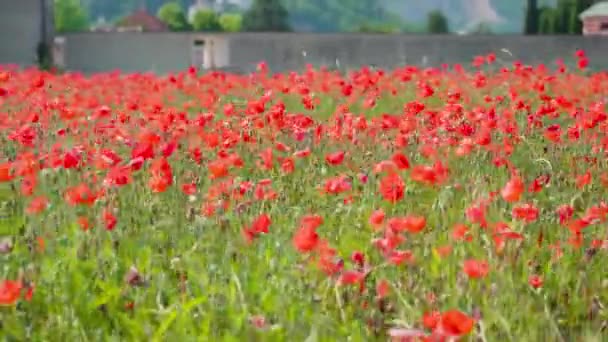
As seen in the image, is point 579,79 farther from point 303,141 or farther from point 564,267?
point 564,267

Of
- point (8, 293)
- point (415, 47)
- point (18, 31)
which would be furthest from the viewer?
point (415, 47)

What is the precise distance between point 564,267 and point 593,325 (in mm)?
556

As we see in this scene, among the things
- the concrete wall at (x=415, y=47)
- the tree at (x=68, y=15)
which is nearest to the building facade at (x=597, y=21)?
the concrete wall at (x=415, y=47)

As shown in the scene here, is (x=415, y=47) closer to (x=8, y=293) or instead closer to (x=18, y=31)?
(x=18, y=31)

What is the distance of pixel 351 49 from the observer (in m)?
30.8

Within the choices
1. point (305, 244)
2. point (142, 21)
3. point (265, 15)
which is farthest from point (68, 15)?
point (305, 244)

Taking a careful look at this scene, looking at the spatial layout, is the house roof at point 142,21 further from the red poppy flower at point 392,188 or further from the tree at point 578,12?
the red poppy flower at point 392,188

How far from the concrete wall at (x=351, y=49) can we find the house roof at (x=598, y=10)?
70.5ft

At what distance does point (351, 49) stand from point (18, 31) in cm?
908

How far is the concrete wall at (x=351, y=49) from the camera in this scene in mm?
30453

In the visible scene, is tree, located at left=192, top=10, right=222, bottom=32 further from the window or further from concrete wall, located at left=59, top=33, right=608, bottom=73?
concrete wall, located at left=59, top=33, right=608, bottom=73

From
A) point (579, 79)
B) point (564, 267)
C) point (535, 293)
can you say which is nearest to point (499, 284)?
point (535, 293)

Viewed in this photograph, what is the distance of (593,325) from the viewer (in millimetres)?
3510

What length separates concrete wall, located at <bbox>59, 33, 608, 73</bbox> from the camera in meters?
30.5
